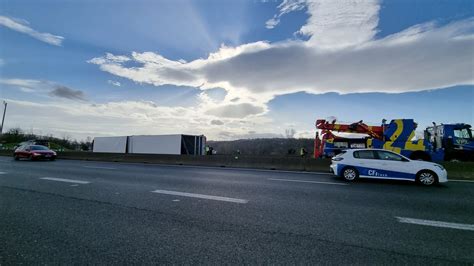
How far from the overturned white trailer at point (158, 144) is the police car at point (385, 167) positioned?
2100 centimetres

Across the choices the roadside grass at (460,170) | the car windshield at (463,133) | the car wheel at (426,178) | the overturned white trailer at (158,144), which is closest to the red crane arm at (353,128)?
the car windshield at (463,133)

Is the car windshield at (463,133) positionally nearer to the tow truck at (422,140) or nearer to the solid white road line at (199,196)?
the tow truck at (422,140)

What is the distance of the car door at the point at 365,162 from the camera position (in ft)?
36.6

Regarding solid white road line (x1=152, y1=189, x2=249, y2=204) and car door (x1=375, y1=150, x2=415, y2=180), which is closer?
solid white road line (x1=152, y1=189, x2=249, y2=204)

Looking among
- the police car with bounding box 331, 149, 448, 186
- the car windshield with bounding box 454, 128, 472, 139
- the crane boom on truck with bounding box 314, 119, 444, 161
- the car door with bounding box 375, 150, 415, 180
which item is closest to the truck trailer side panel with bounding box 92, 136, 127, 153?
the crane boom on truck with bounding box 314, 119, 444, 161

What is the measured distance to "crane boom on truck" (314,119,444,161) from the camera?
1750 centimetres

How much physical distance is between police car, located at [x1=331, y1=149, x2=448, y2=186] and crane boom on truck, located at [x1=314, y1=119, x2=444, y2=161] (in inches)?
308

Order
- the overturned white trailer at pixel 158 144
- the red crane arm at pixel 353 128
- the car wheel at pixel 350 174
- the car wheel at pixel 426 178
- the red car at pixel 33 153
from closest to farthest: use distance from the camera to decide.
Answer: the car wheel at pixel 426 178
the car wheel at pixel 350 174
the red crane arm at pixel 353 128
the red car at pixel 33 153
the overturned white trailer at pixel 158 144

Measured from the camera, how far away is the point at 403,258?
340 centimetres

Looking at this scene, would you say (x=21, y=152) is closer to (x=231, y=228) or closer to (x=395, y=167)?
(x=231, y=228)

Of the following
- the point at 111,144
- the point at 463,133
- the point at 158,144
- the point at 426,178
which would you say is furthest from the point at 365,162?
the point at 111,144

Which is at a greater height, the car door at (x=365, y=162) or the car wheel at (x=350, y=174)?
the car door at (x=365, y=162)

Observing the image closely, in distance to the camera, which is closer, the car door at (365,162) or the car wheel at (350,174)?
the car door at (365,162)

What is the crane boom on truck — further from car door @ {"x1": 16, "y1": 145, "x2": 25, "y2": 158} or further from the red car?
car door @ {"x1": 16, "y1": 145, "x2": 25, "y2": 158}
